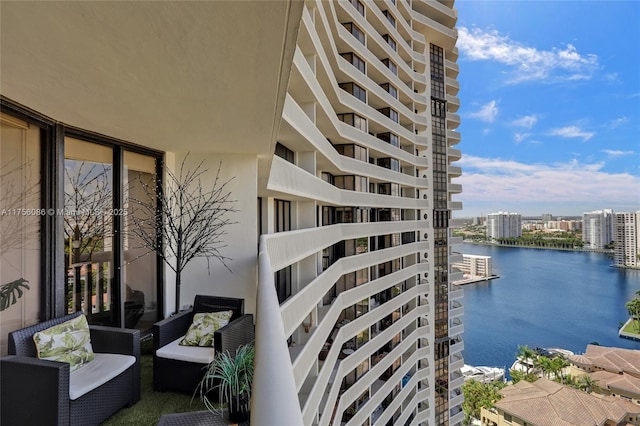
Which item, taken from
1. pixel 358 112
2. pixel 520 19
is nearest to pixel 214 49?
pixel 358 112

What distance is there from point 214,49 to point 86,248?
12.0ft

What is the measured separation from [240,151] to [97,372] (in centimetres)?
350

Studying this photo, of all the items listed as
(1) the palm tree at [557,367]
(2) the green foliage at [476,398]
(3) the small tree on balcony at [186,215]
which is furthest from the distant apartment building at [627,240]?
(3) the small tree on balcony at [186,215]

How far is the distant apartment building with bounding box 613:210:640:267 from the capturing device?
46.8m

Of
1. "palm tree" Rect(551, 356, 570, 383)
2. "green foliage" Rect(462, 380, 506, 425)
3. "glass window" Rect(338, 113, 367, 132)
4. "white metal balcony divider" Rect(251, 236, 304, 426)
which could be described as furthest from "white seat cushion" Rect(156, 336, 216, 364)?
"palm tree" Rect(551, 356, 570, 383)

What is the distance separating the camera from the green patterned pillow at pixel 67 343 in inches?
105

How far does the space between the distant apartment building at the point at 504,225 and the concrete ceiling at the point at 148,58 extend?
73087mm

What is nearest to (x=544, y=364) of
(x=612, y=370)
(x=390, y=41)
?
(x=612, y=370)

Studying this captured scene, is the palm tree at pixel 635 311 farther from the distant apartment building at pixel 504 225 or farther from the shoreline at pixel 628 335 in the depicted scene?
the distant apartment building at pixel 504 225

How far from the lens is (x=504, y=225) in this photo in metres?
65.8

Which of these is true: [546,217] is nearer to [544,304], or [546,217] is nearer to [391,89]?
[544,304]

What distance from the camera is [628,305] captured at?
42906 millimetres

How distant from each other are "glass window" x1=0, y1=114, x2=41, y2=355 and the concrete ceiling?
0.42 m

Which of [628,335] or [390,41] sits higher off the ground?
[390,41]
